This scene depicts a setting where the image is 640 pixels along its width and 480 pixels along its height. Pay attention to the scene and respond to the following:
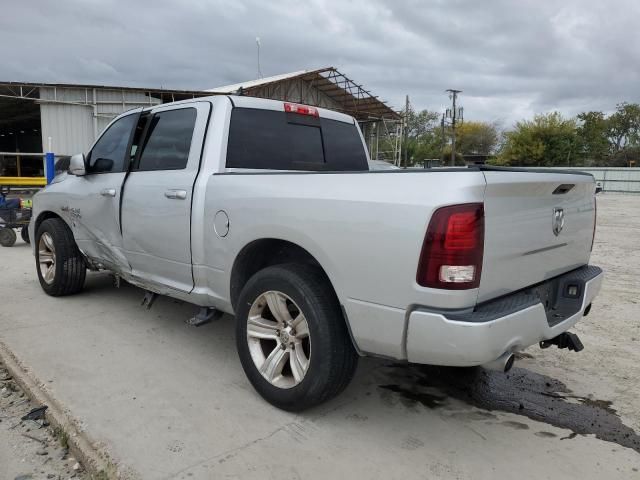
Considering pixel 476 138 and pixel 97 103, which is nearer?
pixel 97 103

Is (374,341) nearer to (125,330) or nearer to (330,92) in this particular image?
(125,330)

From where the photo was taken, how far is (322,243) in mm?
2643

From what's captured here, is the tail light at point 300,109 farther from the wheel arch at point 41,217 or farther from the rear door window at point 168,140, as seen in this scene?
the wheel arch at point 41,217

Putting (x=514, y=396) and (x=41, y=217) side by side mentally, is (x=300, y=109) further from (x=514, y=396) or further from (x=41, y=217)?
(x=41, y=217)

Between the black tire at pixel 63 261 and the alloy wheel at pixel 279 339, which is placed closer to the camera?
the alloy wheel at pixel 279 339

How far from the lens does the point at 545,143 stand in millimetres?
49469

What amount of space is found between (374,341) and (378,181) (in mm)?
794

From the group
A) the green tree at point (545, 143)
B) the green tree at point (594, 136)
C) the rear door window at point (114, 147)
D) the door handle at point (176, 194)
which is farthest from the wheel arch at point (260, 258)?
the green tree at point (594, 136)

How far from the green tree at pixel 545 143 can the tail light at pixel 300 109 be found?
157 feet

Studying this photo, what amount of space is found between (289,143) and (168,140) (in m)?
0.95

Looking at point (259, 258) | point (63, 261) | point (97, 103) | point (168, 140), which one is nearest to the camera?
point (259, 258)

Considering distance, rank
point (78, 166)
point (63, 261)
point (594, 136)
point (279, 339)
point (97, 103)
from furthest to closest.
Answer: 1. point (594, 136)
2. point (97, 103)
3. point (63, 261)
4. point (78, 166)
5. point (279, 339)

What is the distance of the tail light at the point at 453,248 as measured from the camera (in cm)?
223

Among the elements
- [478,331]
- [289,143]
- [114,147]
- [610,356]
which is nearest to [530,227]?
[478,331]
